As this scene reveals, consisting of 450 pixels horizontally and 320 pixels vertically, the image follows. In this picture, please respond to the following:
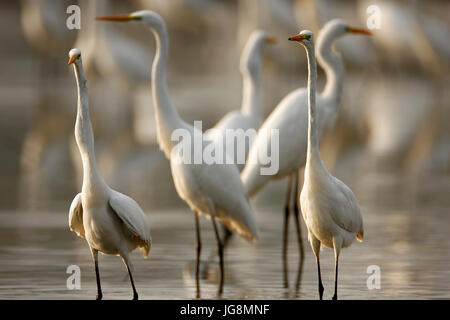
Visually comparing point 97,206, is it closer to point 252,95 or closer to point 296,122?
point 296,122

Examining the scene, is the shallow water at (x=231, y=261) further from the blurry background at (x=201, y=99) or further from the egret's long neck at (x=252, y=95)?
Answer: the egret's long neck at (x=252, y=95)

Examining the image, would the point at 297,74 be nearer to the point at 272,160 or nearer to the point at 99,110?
the point at 99,110

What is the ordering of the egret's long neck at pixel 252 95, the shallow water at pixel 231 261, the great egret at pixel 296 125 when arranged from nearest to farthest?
the shallow water at pixel 231 261, the great egret at pixel 296 125, the egret's long neck at pixel 252 95

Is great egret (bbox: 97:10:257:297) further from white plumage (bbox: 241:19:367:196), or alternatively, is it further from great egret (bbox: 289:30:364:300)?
great egret (bbox: 289:30:364:300)

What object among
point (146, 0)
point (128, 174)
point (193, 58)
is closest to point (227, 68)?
point (193, 58)

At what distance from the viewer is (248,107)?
35.7 ft

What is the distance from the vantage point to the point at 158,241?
31.0ft

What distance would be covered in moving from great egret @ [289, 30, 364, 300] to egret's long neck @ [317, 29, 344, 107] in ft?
9.87

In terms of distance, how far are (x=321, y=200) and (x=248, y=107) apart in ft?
12.8

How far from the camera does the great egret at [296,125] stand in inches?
377

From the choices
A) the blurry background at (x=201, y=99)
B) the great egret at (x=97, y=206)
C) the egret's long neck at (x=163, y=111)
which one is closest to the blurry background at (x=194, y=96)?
the blurry background at (x=201, y=99)

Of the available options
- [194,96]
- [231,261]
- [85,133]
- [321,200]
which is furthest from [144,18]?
[194,96]

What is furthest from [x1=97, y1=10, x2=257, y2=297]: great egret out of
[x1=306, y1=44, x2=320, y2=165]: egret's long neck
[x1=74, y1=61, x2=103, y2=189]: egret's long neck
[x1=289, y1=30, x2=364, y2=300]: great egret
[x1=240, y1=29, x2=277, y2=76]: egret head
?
[x1=240, y1=29, x2=277, y2=76]: egret head
